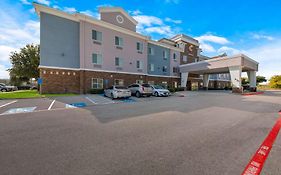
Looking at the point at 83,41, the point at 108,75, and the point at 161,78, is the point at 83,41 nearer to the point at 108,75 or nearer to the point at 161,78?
the point at 108,75

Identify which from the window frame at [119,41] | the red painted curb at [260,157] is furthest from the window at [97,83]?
the red painted curb at [260,157]

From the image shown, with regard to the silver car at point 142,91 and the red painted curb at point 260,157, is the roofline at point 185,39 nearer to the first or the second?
the silver car at point 142,91

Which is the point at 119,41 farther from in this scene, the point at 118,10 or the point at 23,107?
the point at 23,107

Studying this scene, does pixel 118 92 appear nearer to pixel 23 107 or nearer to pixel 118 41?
pixel 23 107

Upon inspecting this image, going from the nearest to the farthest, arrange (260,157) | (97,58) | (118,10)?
(260,157) → (97,58) → (118,10)

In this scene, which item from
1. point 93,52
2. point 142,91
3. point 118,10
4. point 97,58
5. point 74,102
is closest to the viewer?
point 74,102

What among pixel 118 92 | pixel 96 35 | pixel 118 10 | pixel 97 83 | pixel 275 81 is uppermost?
pixel 118 10

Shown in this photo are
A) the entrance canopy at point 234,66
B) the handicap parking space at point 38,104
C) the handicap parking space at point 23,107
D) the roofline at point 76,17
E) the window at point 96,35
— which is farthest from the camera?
the entrance canopy at point 234,66

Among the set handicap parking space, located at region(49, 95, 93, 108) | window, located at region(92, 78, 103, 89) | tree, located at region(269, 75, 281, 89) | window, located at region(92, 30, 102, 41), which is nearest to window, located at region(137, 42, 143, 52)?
window, located at region(92, 30, 102, 41)

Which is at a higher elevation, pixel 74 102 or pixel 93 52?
pixel 93 52

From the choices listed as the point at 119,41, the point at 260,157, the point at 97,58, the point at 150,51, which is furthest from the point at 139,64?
the point at 260,157

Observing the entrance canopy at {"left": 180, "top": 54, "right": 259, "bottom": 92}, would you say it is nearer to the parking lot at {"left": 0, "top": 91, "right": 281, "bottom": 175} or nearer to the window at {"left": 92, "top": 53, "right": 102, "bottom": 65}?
the window at {"left": 92, "top": 53, "right": 102, "bottom": 65}

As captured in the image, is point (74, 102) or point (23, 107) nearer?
point (23, 107)

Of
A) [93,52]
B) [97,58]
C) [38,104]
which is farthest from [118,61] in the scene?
[38,104]
